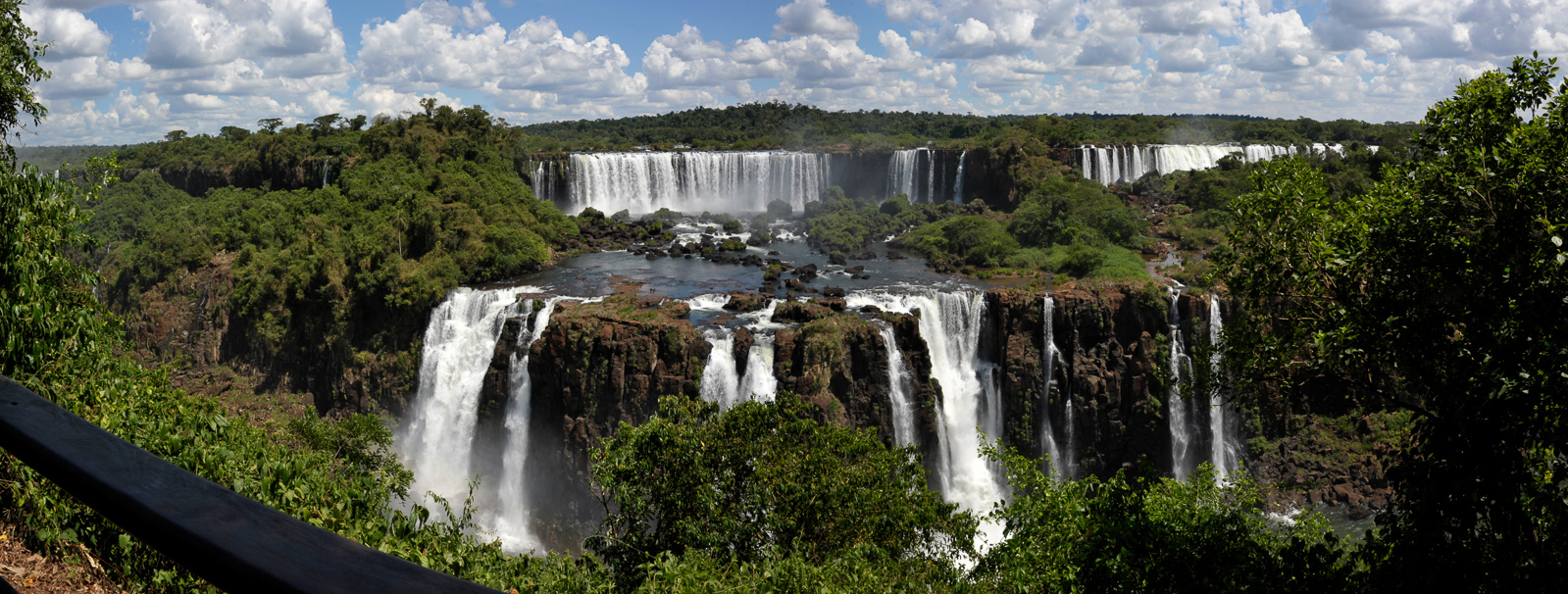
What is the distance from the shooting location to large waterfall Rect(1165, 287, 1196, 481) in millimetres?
27125

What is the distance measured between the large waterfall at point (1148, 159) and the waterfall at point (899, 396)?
104 feet

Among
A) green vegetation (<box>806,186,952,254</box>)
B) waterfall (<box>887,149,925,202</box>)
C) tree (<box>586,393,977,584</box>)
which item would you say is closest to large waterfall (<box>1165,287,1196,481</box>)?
green vegetation (<box>806,186,952,254</box>)

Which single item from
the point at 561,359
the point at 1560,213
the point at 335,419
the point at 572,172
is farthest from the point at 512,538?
the point at 572,172

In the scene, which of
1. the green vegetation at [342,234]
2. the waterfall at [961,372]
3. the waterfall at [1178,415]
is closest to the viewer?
the waterfall at [961,372]

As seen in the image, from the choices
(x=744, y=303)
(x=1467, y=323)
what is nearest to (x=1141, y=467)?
(x=1467, y=323)

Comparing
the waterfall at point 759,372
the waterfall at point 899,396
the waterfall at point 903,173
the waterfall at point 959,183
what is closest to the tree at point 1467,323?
the waterfall at point 759,372

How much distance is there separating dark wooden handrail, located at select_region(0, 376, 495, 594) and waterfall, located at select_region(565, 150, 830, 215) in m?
50.9

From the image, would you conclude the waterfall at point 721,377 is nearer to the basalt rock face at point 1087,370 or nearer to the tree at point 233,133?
the basalt rock face at point 1087,370

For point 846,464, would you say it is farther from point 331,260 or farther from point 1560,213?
point 331,260

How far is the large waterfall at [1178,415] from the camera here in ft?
89.0

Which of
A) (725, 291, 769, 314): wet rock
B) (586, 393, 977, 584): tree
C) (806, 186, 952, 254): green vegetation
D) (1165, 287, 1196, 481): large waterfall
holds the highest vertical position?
(806, 186, 952, 254): green vegetation

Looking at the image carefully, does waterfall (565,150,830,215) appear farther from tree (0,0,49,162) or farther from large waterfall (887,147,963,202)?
tree (0,0,49,162)

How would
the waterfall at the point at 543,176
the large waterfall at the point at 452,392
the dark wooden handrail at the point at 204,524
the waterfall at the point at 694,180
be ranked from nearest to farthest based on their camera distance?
the dark wooden handrail at the point at 204,524
the large waterfall at the point at 452,392
the waterfall at the point at 543,176
the waterfall at the point at 694,180

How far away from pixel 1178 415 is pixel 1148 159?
3126 cm
